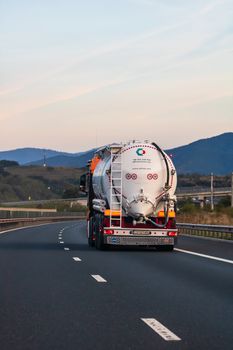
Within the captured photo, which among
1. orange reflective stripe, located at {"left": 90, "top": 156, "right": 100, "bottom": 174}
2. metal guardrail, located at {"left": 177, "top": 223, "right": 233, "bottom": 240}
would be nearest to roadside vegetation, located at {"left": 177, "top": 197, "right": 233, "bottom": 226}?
metal guardrail, located at {"left": 177, "top": 223, "right": 233, "bottom": 240}

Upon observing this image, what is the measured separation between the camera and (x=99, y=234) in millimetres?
27047

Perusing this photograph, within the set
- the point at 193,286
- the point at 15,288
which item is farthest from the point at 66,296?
the point at 193,286

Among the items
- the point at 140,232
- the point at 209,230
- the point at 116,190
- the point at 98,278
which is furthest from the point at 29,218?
the point at 98,278

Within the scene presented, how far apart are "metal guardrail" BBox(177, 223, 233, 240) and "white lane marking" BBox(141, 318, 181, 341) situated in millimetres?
25647

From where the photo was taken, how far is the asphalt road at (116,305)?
29.8 feet

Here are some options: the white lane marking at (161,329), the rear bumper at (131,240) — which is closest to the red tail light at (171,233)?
the rear bumper at (131,240)

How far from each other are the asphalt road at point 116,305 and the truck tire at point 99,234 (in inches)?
201

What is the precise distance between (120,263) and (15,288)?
22.5 ft

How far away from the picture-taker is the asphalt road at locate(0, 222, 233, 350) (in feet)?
29.8

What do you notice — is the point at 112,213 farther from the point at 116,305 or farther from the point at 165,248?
the point at 116,305

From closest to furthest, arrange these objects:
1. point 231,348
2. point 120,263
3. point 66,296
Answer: point 231,348 < point 66,296 < point 120,263

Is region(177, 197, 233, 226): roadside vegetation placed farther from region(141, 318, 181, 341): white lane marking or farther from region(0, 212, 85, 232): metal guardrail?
region(141, 318, 181, 341): white lane marking

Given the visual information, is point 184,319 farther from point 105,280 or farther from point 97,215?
point 97,215

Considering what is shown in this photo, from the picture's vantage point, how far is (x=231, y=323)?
10.3 m
